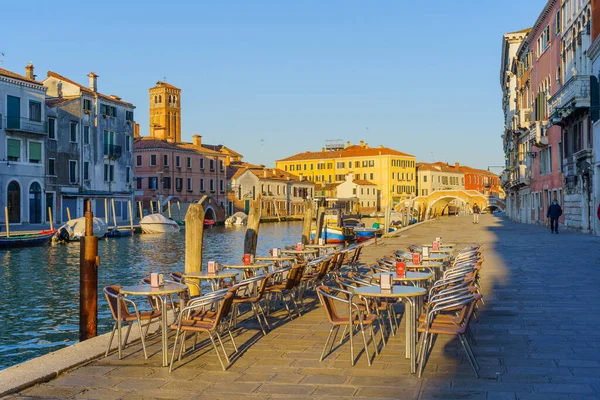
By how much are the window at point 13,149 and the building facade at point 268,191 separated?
39446 mm

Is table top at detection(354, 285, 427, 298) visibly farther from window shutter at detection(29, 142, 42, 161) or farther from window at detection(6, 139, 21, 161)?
window shutter at detection(29, 142, 42, 161)

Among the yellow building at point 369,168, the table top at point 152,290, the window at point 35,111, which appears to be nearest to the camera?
the table top at point 152,290

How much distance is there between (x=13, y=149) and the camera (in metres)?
43.4

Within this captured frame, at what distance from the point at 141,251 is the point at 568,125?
19.9 m

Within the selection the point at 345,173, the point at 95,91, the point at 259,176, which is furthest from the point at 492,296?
the point at 345,173

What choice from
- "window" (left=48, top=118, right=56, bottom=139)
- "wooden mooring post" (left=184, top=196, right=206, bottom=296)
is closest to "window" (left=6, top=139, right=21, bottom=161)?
"window" (left=48, top=118, right=56, bottom=139)

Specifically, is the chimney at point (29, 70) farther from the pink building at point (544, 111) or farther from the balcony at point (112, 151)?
the pink building at point (544, 111)

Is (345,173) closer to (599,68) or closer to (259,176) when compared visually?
(259,176)

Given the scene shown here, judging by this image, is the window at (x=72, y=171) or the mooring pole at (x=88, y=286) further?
the window at (x=72, y=171)

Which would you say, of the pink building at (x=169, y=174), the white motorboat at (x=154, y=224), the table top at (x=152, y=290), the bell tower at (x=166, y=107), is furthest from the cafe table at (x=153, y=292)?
the bell tower at (x=166, y=107)

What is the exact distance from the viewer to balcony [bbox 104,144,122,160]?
5426 centimetres

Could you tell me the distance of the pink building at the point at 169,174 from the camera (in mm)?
69500

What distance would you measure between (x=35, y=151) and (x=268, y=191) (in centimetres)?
4619

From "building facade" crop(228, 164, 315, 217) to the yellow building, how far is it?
1724 centimetres
